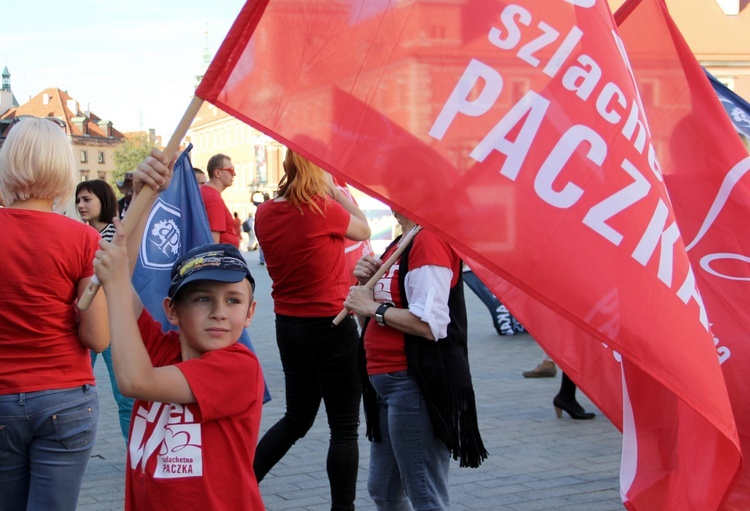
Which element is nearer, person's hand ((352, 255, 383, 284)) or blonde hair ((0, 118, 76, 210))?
blonde hair ((0, 118, 76, 210))

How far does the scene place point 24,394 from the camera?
3.33 metres

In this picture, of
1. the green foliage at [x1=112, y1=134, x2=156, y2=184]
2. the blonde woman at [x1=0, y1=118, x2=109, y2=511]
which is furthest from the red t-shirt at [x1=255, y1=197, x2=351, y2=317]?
the green foliage at [x1=112, y1=134, x2=156, y2=184]

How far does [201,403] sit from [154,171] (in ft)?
1.98

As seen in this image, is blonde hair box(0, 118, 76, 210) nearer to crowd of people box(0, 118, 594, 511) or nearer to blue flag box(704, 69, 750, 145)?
crowd of people box(0, 118, 594, 511)

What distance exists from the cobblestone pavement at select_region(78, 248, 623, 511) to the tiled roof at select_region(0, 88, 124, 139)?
301ft

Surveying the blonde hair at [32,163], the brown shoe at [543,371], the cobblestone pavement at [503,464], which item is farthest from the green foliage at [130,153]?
the blonde hair at [32,163]

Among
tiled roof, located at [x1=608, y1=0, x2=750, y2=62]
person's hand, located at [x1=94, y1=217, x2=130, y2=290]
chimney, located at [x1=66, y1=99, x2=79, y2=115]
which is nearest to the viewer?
person's hand, located at [x1=94, y1=217, x2=130, y2=290]

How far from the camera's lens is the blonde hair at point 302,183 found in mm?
4938

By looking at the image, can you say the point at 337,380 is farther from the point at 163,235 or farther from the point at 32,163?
the point at 32,163

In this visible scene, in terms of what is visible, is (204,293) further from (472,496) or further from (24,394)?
(472,496)

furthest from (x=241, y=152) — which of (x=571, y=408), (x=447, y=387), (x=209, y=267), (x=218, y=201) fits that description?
(x=209, y=267)

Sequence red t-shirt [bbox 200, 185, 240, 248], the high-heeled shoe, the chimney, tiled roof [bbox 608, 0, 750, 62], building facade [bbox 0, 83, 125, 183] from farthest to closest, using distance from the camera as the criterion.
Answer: the chimney, building facade [bbox 0, 83, 125, 183], tiled roof [bbox 608, 0, 750, 62], the high-heeled shoe, red t-shirt [bbox 200, 185, 240, 248]

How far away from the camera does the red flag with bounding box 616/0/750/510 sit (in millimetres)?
3471

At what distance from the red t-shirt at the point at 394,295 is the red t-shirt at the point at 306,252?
38.3 inches
